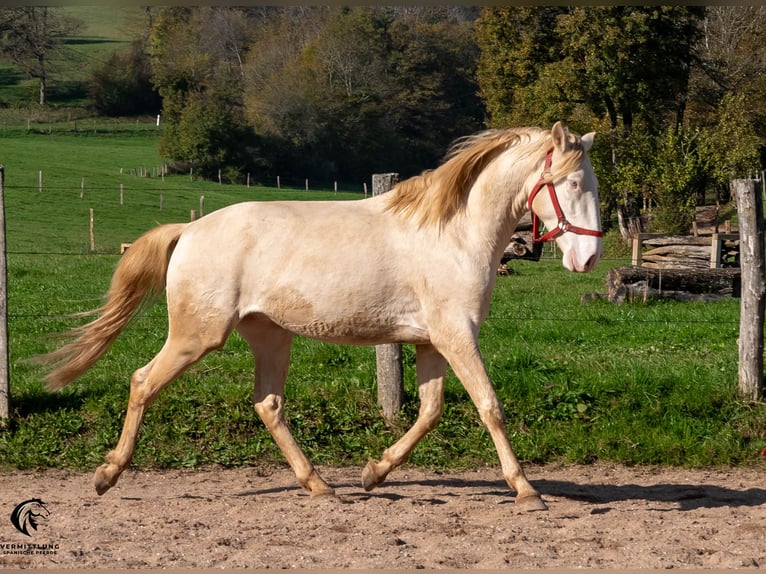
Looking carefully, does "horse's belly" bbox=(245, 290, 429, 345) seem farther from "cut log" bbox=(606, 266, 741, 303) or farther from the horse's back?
"cut log" bbox=(606, 266, 741, 303)

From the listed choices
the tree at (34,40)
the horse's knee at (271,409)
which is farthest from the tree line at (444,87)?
the horse's knee at (271,409)

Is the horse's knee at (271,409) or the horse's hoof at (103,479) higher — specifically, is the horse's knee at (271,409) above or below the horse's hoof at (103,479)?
above

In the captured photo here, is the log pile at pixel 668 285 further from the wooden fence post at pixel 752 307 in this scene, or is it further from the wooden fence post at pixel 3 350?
the wooden fence post at pixel 3 350

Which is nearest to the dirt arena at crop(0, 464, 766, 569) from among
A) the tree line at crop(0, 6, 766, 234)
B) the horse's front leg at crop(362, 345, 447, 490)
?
the horse's front leg at crop(362, 345, 447, 490)

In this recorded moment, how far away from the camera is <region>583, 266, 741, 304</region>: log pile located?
1378 cm

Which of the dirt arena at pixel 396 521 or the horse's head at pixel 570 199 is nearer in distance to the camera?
the dirt arena at pixel 396 521

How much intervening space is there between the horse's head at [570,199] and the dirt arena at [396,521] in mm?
1440

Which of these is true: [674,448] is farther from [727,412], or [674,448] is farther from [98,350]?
[98,350]

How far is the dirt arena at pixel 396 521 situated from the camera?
14.8 feet

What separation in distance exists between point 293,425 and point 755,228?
146 inches

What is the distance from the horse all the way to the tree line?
21306mm

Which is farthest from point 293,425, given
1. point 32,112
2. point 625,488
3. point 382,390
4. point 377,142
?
point 32,112

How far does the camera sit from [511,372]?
777cm

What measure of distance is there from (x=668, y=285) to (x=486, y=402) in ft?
31.6
